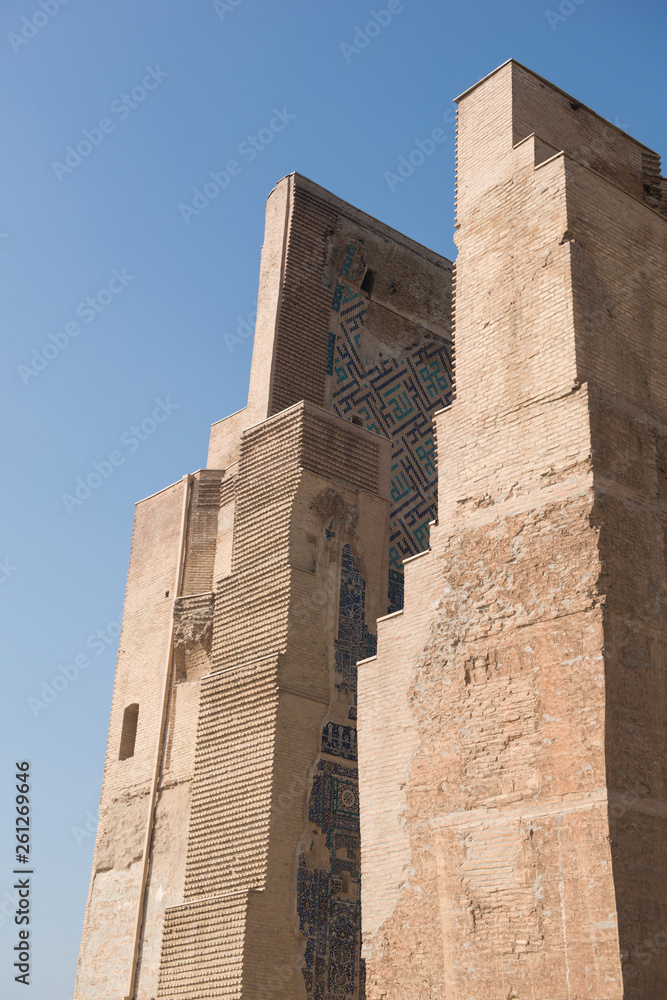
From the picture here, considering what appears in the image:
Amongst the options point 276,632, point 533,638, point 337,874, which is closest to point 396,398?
point 276,632

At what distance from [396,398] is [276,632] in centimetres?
343

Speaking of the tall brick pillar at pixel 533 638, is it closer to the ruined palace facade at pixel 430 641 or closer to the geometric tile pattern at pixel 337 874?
the ruined palace facade at pixel 430 641

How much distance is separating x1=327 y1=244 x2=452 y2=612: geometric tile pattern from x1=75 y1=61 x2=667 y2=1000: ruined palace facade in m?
0.04

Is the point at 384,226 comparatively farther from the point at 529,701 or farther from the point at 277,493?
the point at 529,701

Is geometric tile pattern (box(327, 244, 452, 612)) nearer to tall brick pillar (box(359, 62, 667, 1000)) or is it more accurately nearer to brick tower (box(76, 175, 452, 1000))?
brick tower (box(76, 175, 452, 1000))

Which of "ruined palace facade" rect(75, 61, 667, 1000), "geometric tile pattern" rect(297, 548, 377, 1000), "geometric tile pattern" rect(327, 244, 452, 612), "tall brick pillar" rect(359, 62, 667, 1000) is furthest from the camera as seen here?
"geometric tile pattern" rect(327, 244, 452, 612)

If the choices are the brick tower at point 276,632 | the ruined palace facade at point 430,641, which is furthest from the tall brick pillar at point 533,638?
the brick tower at point 276,632

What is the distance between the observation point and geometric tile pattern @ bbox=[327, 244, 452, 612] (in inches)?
410

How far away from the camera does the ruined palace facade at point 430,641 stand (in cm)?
570

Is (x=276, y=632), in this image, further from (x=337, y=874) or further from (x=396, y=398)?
(x=396, y=398)

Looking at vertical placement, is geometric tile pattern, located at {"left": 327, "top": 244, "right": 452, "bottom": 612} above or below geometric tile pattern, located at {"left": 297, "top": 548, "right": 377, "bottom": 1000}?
above

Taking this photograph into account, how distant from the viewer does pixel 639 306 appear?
23.0 feet

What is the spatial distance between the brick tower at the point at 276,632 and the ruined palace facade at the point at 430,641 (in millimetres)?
24

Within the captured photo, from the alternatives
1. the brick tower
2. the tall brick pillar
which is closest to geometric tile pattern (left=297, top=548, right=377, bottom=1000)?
the brick tower
